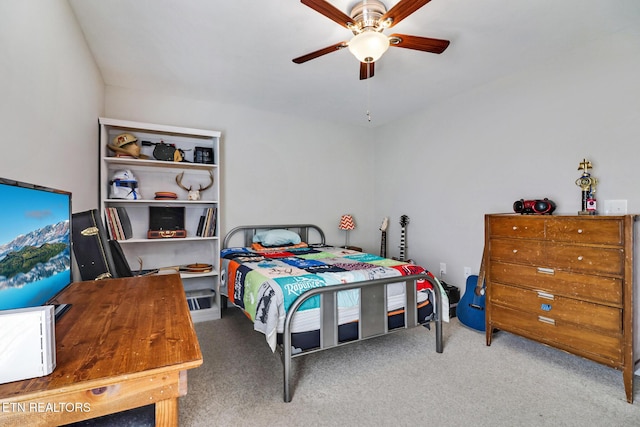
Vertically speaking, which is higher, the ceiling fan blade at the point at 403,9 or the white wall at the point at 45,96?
the ceiling fan blade at the point at 403,9

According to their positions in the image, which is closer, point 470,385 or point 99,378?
point 99,378

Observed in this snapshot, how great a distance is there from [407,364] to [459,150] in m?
2.29

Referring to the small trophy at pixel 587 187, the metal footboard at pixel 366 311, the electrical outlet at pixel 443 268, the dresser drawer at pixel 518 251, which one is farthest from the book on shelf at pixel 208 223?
the small trophy at pixel 587 187

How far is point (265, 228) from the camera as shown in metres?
3.90

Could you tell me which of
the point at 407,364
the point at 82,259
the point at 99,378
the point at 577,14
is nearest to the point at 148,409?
the point at 99,378

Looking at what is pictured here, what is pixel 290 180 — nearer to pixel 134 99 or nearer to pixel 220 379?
pixel 134 99

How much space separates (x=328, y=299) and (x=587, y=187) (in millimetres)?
2073

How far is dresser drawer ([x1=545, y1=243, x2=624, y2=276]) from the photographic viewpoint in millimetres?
1877

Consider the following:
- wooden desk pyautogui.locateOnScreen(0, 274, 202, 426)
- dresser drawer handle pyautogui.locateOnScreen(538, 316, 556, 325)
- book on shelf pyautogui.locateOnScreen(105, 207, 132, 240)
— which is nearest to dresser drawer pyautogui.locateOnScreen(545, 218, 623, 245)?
dresser drawer handle pyautogui.locateOnScreen(538, 316, 556, 325)

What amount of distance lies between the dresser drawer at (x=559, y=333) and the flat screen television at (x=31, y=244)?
9.28 ft

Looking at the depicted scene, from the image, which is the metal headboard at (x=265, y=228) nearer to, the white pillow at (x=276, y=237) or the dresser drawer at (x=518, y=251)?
the white pillow at (x=276, y=237)

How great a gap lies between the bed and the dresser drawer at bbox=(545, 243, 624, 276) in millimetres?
802

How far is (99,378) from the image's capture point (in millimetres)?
668

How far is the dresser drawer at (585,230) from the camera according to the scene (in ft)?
6.19
